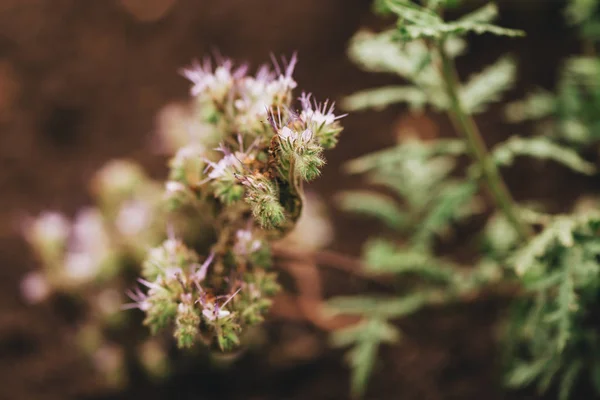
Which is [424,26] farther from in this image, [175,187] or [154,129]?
[154,129]

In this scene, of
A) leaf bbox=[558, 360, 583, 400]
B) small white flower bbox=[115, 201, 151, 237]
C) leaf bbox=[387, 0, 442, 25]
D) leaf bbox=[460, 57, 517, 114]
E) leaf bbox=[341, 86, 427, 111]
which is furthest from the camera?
small white flower bbox=[115, 201, 151, 237]

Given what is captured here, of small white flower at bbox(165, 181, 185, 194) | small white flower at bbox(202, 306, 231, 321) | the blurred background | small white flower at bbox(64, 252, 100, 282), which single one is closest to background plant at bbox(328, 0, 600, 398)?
the blurred background

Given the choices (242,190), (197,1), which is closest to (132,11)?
(197,1)

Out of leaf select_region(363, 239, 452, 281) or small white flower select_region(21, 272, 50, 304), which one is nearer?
leaf select_region(363, 239, 452, 281)

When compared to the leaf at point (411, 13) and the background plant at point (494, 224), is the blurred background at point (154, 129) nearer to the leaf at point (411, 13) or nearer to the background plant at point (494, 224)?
the background plant at point (494, 224)

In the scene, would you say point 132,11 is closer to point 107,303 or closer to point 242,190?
point 107,303

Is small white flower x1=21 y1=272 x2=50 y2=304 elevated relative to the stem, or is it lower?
elevated

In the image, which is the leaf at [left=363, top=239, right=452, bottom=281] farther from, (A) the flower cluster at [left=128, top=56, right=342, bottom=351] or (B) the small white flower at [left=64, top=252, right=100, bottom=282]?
(B) the small white flower at [left=64, top=252, right=100, bottom=282]
